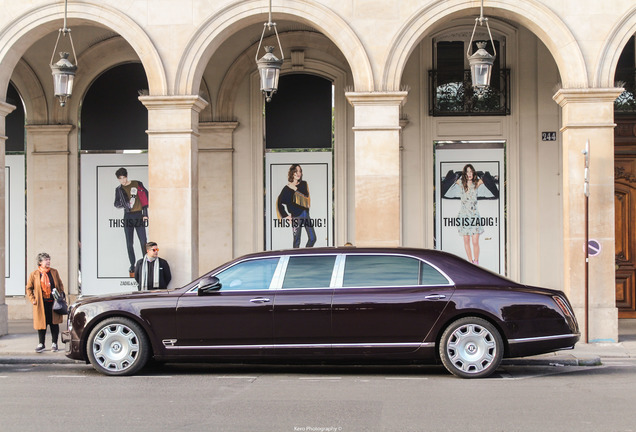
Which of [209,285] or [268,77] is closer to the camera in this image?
[209,285]

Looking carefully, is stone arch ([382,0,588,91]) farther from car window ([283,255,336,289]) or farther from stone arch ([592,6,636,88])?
car window ([283,255,336,289])

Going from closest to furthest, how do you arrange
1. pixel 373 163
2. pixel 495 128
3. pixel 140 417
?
1. pixel 140 417
2. pixel 373 163
3. pixel 495 128

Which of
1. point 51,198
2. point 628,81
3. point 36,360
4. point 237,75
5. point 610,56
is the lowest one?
point 36,360

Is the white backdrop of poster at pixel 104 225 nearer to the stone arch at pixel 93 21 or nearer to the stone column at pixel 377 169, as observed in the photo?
the stone arch at pixel 93 21

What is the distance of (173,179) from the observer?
Result: 1383 cm

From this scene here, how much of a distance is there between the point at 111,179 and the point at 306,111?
4.17m

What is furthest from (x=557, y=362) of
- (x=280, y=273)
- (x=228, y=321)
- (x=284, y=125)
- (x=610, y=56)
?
(x=284, y=125)

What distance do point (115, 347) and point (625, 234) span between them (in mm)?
10331

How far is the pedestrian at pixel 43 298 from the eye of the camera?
12539mm

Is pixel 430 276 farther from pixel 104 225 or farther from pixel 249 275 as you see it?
pixel 104 225

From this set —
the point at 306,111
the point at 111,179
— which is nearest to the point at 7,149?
the point at 111,179

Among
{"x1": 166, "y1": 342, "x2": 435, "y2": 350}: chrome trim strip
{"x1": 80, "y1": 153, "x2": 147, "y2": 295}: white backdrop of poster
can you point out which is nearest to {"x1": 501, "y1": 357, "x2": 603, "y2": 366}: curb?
{"x1": 166, "y1": 342, "x2": 435, "y2": 350}: chrome trim strip

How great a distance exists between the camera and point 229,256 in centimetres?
1717

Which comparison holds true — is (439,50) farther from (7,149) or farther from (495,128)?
(7,149)
